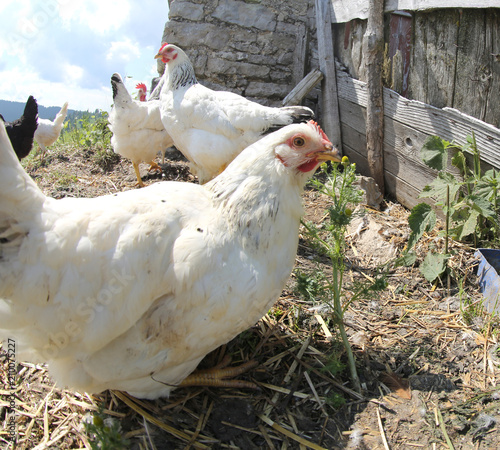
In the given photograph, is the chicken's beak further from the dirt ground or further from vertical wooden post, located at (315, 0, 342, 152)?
vertical wooden post, located at (315, 0, 342, 152)

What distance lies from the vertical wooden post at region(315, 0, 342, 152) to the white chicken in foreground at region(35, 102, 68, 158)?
15.5 ft

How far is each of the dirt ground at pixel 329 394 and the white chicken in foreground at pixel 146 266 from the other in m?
0.27

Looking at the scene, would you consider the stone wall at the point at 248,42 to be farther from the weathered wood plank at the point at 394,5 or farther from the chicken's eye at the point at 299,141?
the chicken's eye at the point at 299,141

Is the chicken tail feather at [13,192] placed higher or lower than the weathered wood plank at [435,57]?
lower

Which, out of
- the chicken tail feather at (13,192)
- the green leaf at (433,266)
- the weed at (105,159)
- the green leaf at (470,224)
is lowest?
the green leaf at (433,266)

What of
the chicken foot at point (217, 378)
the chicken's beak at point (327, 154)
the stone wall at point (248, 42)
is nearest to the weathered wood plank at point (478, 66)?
the chicken's beak at point (327, 154)

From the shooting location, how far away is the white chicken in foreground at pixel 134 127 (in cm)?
516

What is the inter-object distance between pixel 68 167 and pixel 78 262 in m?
4.45

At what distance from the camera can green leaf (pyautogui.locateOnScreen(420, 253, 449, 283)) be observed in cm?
281

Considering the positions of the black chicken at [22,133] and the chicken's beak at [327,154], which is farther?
the black chicken at [22,133]

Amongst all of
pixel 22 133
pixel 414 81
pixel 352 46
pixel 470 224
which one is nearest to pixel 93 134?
pixel 22 133

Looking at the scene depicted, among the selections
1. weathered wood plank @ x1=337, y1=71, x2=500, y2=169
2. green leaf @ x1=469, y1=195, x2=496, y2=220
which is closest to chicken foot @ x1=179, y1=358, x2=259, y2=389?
green leaf @ x1=469, y1=195, x2=496, y2=220

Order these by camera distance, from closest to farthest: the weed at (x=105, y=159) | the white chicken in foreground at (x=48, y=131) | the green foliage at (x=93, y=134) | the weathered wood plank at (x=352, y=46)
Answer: the weathered wood plank at (x=352, y=46) < the weed at (x=105, y=159) < the green foliage at (x=93, y=134) < the white chicken in foreground at (x=48, y=131)

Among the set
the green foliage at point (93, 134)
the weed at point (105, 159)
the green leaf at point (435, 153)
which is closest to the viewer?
the green leaf at point (435, 153)
